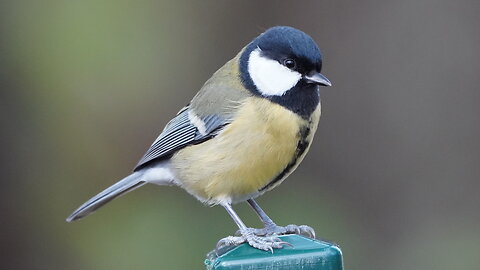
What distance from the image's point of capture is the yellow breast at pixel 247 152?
1904mm

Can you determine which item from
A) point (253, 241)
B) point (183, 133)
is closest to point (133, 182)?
point (183, 133)

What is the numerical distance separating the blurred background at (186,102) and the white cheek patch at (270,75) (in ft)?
3.42

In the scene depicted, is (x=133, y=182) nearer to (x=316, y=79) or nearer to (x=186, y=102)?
(x=316, y=79)

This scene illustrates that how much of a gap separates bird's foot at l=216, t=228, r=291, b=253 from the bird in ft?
0.36

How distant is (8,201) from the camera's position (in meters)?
2.98

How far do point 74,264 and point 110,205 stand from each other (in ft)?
0.84

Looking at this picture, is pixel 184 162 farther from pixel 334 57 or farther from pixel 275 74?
pixel 334 57

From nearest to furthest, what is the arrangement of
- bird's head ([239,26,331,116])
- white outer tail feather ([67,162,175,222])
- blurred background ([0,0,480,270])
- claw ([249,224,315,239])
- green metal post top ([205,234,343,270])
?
1. green metal post top ([205,234,343,270])
2. claw ([249,224,315,239])
3. bird's head ([239,26,331,116])
4. white outer tail feather ([67,162,175,222])
5. blurred background ([0,0,480,270])

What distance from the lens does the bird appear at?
1.86 meters

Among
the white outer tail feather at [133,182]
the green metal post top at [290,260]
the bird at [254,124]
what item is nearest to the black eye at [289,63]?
the bird at [254,124]

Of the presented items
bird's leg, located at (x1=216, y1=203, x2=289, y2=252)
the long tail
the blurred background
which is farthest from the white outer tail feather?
the blurred background

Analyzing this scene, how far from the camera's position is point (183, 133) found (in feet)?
6.97

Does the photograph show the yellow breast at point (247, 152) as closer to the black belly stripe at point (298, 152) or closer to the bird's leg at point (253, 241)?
the black belly stripe at point (298, 152)

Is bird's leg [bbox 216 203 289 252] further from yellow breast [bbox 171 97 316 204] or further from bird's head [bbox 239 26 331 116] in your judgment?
bird's head [bbox 239 26 331 116]
